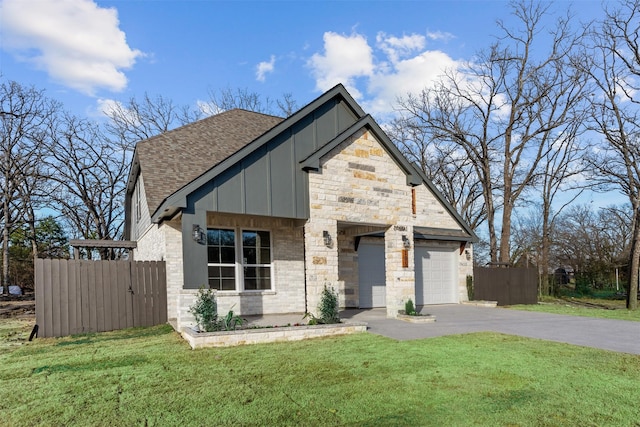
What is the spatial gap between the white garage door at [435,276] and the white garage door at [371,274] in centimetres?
172

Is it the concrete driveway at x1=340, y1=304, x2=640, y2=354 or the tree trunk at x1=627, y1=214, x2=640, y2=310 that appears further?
the tree trunk at x1=627, y1=214, x2=640, y2=310

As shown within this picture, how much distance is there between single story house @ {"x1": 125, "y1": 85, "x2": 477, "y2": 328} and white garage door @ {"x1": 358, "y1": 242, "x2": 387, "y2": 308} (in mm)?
35

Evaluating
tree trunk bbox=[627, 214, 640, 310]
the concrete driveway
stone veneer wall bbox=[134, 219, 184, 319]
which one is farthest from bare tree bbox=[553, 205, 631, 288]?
stone veneer wall bbox=[134, 219, 184, 319]

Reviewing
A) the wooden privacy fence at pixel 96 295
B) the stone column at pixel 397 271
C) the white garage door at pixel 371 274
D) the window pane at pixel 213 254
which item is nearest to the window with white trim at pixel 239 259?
the window pane at pixel 213 254

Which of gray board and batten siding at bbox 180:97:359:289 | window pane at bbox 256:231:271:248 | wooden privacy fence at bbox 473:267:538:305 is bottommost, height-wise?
wooden privacy fence at bbox 473:267:538:305

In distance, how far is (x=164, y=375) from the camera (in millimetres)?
5922

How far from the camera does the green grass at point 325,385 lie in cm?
432

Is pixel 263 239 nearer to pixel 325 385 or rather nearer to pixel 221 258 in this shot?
pixel 221 258

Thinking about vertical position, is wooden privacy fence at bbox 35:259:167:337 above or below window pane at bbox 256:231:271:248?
below

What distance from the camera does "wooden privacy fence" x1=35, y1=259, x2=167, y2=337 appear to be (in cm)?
990

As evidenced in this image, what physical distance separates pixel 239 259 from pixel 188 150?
443 centimetres

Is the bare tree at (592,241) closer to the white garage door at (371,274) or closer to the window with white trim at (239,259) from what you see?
the white garage door at (371,274)

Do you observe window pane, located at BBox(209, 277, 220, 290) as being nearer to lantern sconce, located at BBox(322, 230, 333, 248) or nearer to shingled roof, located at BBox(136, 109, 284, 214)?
shingled roof, located at BBox(136, 109, 284, 214)

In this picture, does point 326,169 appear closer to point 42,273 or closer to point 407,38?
point 42,273
